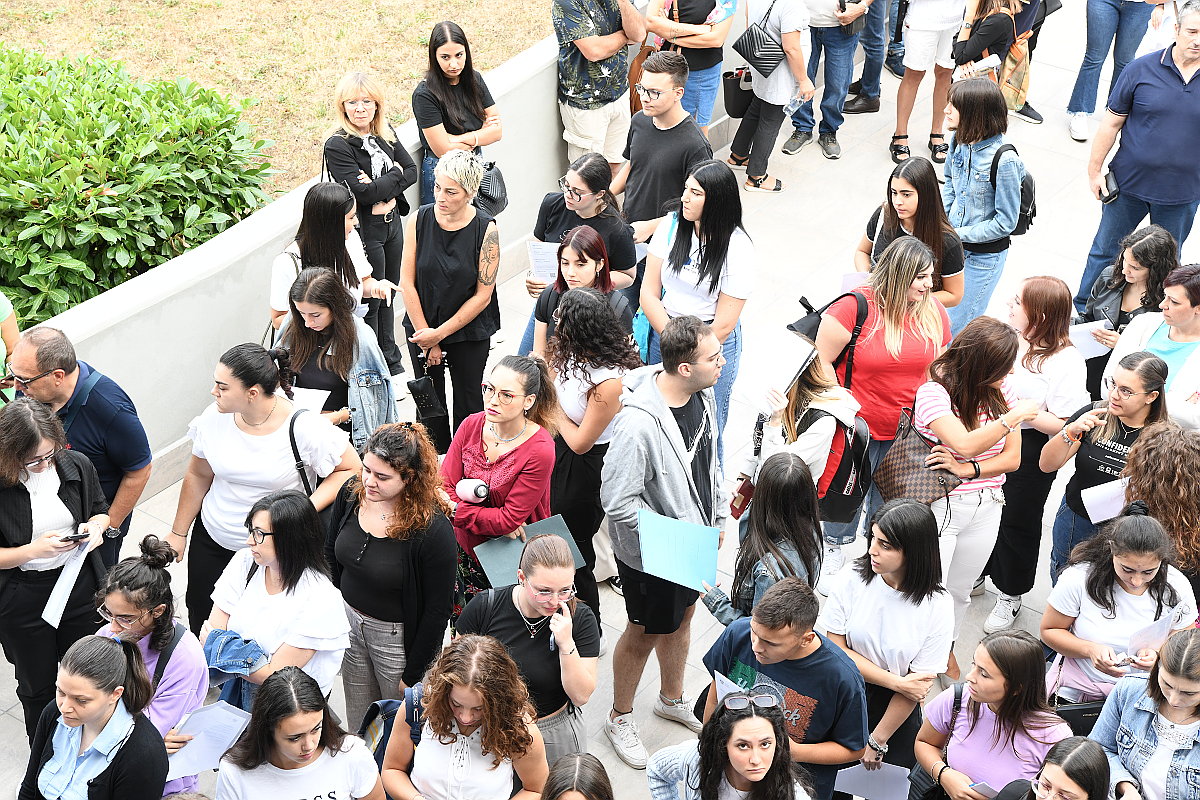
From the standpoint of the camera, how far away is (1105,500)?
5.20 meters

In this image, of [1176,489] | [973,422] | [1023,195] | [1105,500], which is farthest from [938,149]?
[1176,489]

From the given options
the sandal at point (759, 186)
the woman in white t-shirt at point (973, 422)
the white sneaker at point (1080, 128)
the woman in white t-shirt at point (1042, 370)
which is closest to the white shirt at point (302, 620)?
the woman in white t-shirt at point (973, 422)

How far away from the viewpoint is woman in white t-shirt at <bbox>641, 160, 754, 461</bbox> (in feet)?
20.1

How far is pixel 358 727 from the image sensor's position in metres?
5.25

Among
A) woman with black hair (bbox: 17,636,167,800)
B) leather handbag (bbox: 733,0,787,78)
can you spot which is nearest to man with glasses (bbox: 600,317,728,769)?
woman with black hair (bbox: 17,636,167,800)

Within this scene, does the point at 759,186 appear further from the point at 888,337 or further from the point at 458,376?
the point at 888,337

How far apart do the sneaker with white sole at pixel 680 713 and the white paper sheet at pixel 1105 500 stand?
1.91 m

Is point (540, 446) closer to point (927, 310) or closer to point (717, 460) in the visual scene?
point (717, 460)

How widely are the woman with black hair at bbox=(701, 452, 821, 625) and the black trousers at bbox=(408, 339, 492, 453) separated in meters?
2.46

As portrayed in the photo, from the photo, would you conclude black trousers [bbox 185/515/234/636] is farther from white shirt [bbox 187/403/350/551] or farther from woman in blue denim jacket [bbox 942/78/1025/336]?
woman in blue denim jacket [bbox 942/78/1025/336]

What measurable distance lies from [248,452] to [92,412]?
0.66 meters

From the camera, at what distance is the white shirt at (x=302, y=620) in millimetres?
4418

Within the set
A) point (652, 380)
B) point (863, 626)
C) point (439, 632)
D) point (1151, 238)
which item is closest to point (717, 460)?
point (652, 380)

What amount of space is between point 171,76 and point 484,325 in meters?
5.04
